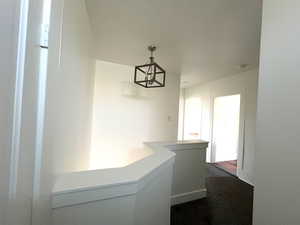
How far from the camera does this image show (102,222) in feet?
2.81

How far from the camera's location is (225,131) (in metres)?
4.99

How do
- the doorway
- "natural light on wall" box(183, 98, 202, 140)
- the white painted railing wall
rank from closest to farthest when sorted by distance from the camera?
1. the white painted railing wall
2. the doorway
3. "natural light on wall" box(183, 98, 202, 140)

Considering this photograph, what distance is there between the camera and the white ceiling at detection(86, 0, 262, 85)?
153 cm

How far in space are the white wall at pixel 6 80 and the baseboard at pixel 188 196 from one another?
216cm

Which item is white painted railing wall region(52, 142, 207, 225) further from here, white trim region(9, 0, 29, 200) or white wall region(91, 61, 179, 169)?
white wall region(91, 61, 179, 169)

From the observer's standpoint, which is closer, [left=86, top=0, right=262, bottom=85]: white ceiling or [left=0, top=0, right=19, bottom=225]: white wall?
[left=0, top=0, right=19, bottom=225]: white wall

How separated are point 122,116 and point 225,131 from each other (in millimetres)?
3411

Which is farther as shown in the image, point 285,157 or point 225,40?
point 225,40

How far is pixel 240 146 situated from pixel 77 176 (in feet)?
11.6

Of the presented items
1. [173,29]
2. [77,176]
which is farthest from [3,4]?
[173,29]

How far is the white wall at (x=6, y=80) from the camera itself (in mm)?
425

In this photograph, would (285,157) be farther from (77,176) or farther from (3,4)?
(3,4)

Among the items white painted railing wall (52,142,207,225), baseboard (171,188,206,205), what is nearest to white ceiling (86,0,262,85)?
white painted railing wall (52,142,207,225)

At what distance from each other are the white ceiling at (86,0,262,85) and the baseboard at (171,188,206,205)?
2.20 metres
